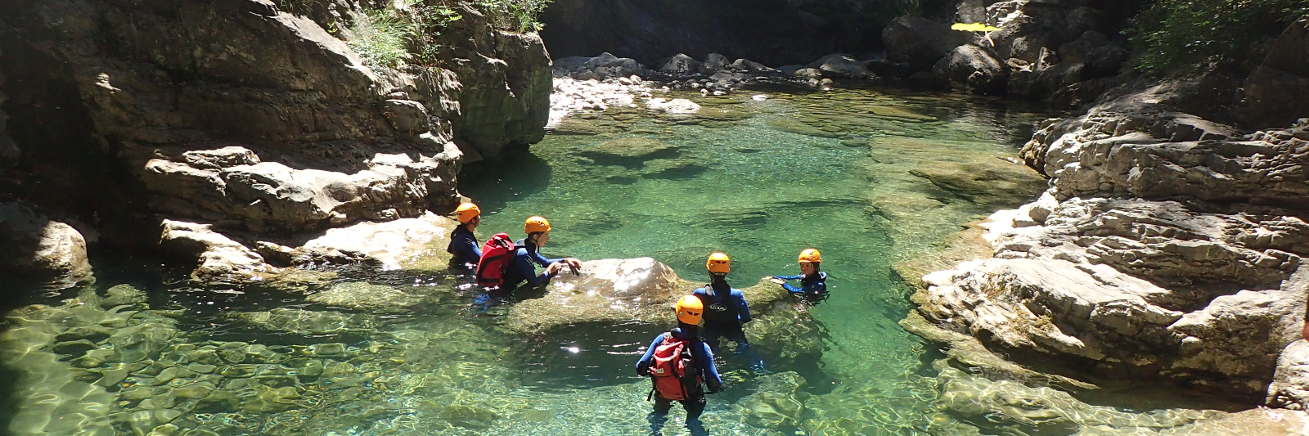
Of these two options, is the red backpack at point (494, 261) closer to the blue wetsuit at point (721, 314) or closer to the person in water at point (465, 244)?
the person in water at point (465, 244)

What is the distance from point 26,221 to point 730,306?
7.04m

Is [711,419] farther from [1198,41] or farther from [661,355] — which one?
[1198,41]

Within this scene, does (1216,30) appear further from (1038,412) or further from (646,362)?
(646,362)

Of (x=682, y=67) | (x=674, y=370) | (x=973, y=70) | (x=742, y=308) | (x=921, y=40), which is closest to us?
(x=674, y=370)

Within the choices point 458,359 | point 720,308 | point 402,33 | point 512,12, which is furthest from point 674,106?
point 458,359

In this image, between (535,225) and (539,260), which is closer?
(535,225)

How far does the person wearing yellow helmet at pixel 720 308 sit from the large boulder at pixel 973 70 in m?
25.2

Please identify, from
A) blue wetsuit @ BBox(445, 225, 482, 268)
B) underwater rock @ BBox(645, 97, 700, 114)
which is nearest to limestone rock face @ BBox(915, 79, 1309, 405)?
blue wetsuit @ BBox(445, 225, 482, 268)

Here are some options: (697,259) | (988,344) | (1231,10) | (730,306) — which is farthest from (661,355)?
(1231,10)

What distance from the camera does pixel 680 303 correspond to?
534 centimetres

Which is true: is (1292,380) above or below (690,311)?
below

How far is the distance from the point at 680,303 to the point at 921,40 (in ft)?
103

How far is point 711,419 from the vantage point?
5.57 m

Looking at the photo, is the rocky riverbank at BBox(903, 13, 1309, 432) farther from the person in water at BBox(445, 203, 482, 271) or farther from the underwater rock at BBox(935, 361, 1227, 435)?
the person in water at BBox(445, 203, 482, 271)
